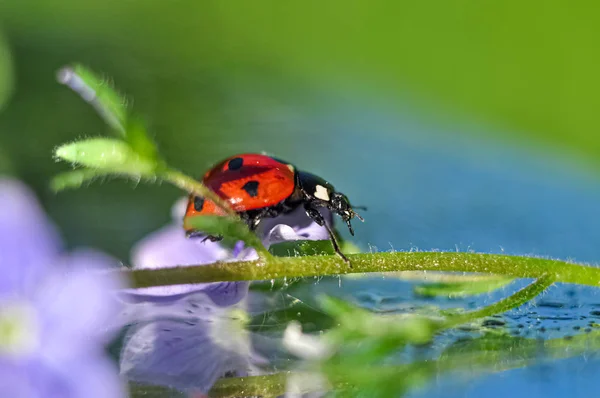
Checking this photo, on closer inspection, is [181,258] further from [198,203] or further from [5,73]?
[5,73]

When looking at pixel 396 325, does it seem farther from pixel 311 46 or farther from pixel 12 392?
pixel 311 46

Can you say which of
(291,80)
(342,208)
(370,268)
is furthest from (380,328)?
(291,80)

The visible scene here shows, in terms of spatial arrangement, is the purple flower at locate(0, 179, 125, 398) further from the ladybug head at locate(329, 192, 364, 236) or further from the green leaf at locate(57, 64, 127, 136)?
the ladybug head at locate(329, 192, 364, 236)

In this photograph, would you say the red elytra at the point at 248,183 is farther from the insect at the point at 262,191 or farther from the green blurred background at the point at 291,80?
the green blurred background at the point at 291,80

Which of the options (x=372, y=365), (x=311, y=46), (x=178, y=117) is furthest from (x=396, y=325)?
(x=311, y=46)

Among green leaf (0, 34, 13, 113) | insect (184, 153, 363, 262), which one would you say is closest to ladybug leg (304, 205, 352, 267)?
insect (184, 153, 363, 262)

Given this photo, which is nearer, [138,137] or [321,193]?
[138,137]
